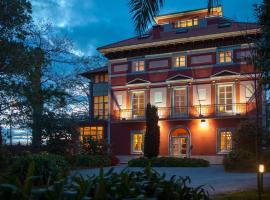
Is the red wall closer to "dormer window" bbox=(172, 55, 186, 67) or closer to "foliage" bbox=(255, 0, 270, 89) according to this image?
"dormer window" bbox=(172, 55, 186, 67)

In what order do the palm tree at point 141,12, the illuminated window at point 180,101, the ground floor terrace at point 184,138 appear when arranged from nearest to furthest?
the palm tree at point 141,12
the ground floor terrace at point 184,138
the illuminated window at point 180,101

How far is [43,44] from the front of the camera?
32062 mm

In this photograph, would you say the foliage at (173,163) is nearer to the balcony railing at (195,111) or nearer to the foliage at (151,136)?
the foliage at (151,136)

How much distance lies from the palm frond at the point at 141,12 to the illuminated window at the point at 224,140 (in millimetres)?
27936

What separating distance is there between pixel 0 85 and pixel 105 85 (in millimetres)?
19760

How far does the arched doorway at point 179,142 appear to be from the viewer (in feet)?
114

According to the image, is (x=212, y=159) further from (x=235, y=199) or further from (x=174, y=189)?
(x=174, y=189)

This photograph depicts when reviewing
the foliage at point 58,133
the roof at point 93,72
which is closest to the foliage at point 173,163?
the foliage at point 58,133

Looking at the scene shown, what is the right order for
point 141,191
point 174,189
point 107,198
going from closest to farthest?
point 107,198 → point 141,191 → point 174,189

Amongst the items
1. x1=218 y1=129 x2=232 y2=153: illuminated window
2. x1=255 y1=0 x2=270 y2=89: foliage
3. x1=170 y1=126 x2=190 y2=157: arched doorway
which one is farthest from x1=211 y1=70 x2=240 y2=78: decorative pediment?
x1=255 y1=0 x2=270 y2=89: foliage

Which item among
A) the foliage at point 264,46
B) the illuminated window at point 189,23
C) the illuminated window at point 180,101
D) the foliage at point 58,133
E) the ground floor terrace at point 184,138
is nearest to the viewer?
the foliage at point 264,46

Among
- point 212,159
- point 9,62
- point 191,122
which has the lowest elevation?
point 212,159

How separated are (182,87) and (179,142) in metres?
4.42

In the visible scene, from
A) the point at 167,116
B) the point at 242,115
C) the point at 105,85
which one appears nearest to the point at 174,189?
the point at 242,115
